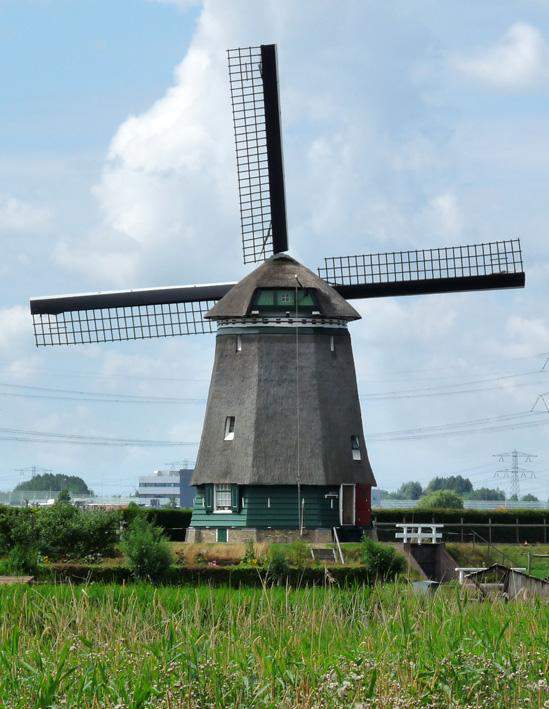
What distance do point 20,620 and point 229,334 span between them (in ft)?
67.8

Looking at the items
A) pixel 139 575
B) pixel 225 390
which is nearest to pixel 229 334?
pixel 225 390

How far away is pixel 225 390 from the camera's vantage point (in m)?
37.1

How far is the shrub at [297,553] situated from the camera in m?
31.5

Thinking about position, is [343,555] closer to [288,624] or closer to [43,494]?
[288,624]

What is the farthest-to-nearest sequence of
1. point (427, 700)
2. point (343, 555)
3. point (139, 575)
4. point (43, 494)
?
point (43, 494), point (343, 555), point (139, 575), point (427, 700)

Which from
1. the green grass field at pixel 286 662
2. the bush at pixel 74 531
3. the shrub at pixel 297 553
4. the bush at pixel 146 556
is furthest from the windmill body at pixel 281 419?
the green grass field at pixel 286 662

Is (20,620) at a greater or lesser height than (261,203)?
lesser

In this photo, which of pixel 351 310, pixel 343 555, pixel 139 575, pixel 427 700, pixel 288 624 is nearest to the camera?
pixel 427 700

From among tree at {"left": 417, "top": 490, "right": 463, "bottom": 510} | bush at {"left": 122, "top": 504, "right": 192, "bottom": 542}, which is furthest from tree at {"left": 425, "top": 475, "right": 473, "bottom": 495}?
bush at {"left": 122, "top": 504, "right": 192, "bottom": 542}

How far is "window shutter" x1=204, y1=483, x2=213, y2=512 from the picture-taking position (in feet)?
121

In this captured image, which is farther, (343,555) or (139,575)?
(343,555)

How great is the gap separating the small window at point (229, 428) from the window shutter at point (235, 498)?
126 centimetres

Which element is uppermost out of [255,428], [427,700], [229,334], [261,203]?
[261,203]

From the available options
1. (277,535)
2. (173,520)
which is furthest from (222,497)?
(173,520)
